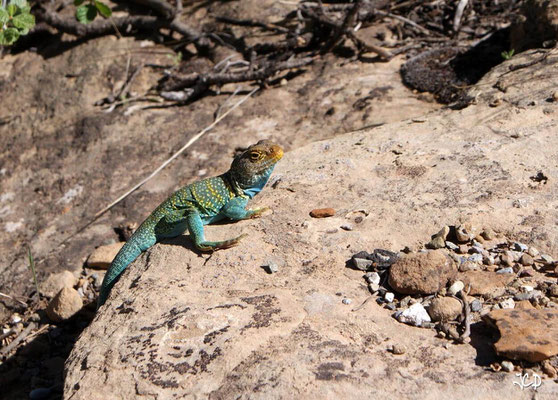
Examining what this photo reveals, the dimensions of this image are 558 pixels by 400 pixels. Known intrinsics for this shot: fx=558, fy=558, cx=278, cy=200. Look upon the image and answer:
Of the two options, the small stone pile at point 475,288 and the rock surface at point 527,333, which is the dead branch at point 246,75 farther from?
the rock surface at point 527,333

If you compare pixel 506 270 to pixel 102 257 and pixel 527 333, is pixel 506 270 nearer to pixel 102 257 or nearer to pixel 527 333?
pixel 527 333

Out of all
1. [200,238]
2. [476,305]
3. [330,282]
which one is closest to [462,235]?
[476,305]

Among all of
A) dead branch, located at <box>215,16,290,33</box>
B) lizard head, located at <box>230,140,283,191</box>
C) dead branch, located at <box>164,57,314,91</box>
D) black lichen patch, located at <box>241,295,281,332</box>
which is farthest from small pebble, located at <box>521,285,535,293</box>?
dead branch, located at <box>215,16,290,33</box>

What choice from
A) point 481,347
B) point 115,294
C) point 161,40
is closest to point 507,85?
point 481,347

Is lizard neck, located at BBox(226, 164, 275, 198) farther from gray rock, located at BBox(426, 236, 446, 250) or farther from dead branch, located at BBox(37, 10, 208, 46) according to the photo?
dead branch, located at BBox(37, 10, 208, 46)

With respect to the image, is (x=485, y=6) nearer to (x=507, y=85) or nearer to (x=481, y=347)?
(x=507, y=85)
